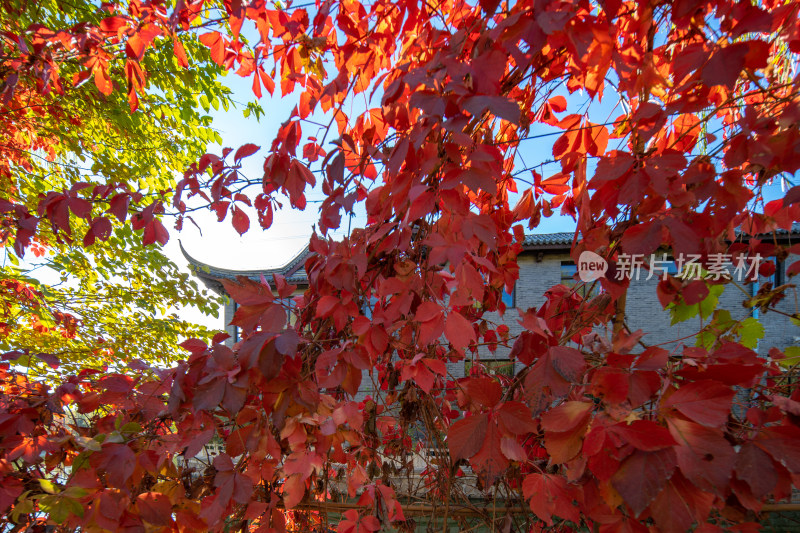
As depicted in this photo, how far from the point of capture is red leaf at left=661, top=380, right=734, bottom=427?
1.62ft

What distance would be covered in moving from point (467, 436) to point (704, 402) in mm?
353

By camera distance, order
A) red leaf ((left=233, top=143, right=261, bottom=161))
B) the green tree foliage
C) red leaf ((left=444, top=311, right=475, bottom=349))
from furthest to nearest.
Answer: the green tree foliage < red leaf ((left=233, top=143, right=261, bottom=161)) < red leaf ((left=444, top=311, right=475, bottom=349))

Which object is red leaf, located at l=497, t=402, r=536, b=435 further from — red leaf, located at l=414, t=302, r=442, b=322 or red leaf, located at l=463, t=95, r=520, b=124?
red leaf, located at l=463, t=95, r=520, b=124

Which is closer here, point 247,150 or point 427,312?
point 427,312

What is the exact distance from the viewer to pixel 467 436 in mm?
682

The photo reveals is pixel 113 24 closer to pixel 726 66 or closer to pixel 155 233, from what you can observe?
pixel 155 233

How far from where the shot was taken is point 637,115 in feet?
2.56

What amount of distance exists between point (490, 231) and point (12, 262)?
142 inches

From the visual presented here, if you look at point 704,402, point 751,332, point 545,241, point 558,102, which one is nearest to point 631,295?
point 545,241

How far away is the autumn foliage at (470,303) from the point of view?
1.93 ft

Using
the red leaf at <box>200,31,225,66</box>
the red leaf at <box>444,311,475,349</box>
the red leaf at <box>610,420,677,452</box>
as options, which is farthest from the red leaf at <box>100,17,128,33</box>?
the red leaf at <box>610,420,677,452</box>

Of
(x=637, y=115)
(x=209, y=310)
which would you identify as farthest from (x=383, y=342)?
(x=209, y=310)

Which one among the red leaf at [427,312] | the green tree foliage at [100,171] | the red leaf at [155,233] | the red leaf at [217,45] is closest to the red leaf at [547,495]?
the red leaf at [427,312]

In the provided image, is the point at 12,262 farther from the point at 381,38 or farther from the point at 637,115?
the point at 637,115
